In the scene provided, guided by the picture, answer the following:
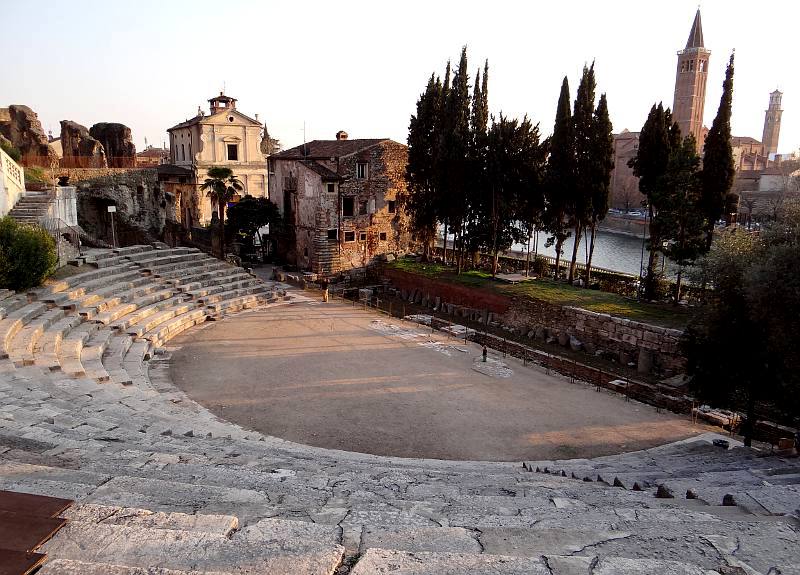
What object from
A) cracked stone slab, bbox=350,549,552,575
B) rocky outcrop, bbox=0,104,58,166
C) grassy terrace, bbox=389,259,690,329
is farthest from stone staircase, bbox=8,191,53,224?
cracked stone slab, bbox=350,549,552,575

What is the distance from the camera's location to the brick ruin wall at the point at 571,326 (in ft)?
72.3

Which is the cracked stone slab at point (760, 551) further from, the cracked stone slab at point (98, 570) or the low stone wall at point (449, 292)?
the low stone wall at point (449, 292)

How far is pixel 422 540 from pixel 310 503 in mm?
2014

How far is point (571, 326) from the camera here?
84.4 ft

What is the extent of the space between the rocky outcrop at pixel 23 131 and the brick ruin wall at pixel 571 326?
1250 inches

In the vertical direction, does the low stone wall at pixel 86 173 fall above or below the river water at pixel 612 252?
above

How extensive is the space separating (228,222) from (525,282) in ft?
72.8

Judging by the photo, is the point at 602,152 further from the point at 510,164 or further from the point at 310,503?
the point at 310,503

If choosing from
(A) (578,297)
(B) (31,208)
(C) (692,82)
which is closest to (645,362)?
(A) (578,297)

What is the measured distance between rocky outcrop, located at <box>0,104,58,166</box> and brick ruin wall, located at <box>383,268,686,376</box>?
3174cm

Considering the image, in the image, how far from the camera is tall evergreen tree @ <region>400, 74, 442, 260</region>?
36031 mm

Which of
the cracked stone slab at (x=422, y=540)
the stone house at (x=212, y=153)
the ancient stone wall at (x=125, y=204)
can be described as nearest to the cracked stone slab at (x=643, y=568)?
the cracked stone slab at (x=422, y=540)

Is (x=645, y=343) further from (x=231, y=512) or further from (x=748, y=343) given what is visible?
(x=231, y=512)

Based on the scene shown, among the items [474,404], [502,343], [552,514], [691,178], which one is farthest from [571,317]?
[552,514]
